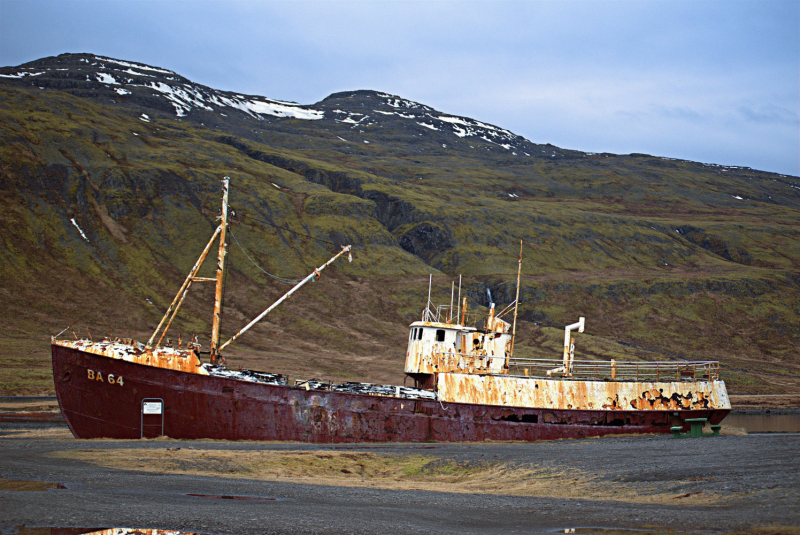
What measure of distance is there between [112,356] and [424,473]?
16.4 meters

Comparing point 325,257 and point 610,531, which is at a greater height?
point 325,257

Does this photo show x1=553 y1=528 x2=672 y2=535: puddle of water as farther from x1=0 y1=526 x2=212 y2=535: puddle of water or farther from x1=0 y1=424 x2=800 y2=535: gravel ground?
x1=0 y1=526 x2=212 y2=535: puddle of water

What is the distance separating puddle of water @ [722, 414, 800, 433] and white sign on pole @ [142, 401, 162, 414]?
33.4m

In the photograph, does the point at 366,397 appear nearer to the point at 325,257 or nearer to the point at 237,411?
the point at 237,411

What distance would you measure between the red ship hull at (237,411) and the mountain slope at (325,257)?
1211 inches

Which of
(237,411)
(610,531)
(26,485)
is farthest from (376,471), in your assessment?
(610,531)

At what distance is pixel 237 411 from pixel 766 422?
3993cm

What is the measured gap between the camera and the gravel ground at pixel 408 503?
45.9 ft

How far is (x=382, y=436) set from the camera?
3553 cm

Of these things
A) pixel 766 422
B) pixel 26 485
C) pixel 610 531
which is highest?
pixel 610 531

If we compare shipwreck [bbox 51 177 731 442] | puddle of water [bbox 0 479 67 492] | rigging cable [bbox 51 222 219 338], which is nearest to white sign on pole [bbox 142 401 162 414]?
shipwreck [bbox 51 177 731 442]

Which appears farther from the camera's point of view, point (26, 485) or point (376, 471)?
point (376, 471)

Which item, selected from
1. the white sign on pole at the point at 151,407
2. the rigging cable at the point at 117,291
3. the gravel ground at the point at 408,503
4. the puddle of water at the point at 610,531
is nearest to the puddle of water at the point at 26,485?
the gravel ground at the point at 408,503

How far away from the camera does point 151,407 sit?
33.1 metres
